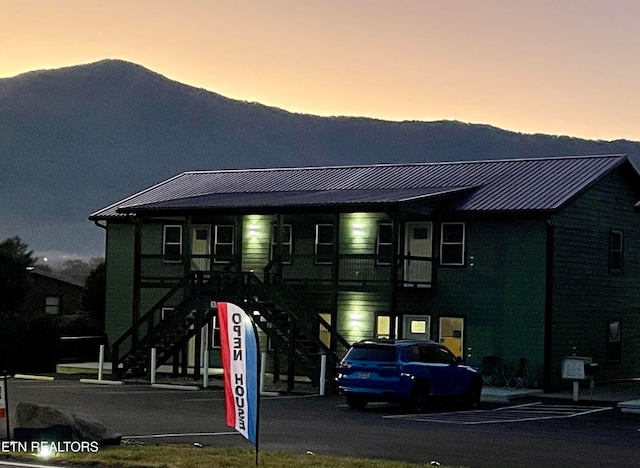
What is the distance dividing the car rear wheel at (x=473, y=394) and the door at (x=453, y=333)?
7.61m

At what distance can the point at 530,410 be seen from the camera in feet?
93.2

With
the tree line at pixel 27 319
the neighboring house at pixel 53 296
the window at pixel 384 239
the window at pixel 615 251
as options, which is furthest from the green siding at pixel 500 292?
the neighboring house at pixel 53 296

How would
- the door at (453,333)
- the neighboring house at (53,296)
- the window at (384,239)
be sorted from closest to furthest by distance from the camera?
the door at (453,333) < the window at (384,239) < the neighboring house at (53,296)

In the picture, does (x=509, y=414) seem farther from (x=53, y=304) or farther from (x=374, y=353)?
(x=53, y=304)

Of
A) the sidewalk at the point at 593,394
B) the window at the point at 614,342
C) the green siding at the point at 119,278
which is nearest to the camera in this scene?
the sidewalk at the point at 593,394

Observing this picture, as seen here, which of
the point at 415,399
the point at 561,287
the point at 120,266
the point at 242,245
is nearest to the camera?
the point at 415,399

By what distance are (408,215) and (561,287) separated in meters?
4.91

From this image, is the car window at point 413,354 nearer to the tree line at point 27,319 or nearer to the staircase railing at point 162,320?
the staircase railing at point 162,320

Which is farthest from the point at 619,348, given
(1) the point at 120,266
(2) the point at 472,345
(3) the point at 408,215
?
(1) the point at 120,266

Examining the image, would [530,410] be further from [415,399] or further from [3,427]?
[3,427]

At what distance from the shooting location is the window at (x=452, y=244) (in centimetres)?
3691

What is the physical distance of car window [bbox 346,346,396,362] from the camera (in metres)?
27.2

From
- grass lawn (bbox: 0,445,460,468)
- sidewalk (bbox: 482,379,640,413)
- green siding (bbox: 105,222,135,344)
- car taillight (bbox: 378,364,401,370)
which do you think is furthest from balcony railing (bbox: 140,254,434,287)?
grass lawn (bbox: 0,445,460,468)

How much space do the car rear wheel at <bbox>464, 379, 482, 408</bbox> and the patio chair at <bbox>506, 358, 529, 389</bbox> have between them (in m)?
5.84
